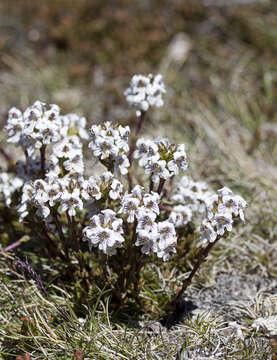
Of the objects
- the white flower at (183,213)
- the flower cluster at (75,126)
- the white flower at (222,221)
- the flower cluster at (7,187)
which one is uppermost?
the flower cluster at (75,126)

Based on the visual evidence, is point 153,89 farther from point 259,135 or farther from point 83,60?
point 83,60

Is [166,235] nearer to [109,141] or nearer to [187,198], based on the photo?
[109,141]

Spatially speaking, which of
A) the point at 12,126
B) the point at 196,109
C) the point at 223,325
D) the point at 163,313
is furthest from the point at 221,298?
the point at 196,109

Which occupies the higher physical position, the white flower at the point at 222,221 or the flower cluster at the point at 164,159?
the flower cluster at the point at 164,159

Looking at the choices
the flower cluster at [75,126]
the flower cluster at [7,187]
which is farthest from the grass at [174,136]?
the flower cluster at [75,126]

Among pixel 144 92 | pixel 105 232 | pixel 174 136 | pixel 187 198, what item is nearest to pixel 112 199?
pixel 105 232

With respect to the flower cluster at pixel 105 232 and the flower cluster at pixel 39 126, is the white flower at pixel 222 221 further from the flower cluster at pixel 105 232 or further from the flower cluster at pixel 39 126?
the flower cluster at pixel 39 126
